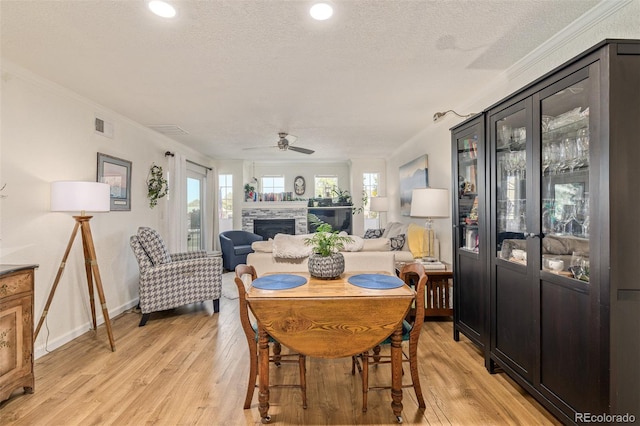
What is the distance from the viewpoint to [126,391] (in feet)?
6.75

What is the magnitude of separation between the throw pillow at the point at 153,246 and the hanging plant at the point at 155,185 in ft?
2.82

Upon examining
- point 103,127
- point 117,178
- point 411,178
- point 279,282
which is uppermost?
point 103,127

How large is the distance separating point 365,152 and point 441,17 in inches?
169

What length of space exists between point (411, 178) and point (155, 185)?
3.78 meters

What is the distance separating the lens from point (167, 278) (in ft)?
11.0

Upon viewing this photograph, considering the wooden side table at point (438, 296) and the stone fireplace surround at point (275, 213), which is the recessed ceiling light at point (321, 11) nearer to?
the wooden side table at point (438, 296)

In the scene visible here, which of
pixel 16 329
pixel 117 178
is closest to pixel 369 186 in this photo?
pixel 117 178

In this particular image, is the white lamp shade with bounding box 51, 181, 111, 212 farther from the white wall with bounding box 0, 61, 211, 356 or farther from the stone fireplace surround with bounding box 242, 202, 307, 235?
the stone fireplace surround with bounding box 242, 202, 307, 235

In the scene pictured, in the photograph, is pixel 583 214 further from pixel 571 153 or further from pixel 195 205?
pixel 195 205

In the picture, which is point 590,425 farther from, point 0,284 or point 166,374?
point 0,284

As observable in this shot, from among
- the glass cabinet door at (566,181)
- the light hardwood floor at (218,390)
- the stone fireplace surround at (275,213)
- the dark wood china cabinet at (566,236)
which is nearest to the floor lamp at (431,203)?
the dark wood china cabinet at (566,236)

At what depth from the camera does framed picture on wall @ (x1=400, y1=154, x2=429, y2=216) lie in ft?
14.6

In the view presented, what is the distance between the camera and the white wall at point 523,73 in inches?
65.6

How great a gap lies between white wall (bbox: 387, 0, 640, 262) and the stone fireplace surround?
7.98 feet
